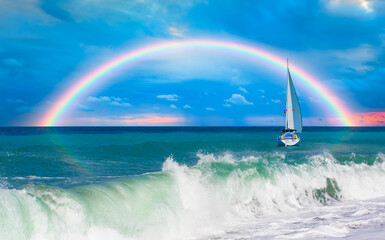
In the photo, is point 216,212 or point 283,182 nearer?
point 216,212

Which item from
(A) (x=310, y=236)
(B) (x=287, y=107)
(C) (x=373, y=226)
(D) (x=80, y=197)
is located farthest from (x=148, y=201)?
(B) (x=287, y=107)

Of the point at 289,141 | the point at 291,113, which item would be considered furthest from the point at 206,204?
the point at 291,113

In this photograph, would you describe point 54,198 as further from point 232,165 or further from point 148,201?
point 232,165

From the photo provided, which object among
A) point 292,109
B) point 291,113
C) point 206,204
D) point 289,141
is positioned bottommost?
point 206,204

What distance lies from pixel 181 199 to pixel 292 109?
4488 centimetres

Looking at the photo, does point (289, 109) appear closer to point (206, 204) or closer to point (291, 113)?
point (291, 113)

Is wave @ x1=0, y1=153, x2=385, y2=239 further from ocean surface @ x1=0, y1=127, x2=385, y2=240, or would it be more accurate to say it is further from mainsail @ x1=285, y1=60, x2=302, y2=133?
mainsail @ x1=285, y1=60, x2=302, y2=133

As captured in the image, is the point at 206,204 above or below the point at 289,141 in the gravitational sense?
below

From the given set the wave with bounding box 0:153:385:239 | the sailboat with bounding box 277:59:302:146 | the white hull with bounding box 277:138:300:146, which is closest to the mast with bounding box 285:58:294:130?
the sailboat with bounding box 277:59:302:146

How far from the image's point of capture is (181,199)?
33.3 ft

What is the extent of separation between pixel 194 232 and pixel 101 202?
2.76 m

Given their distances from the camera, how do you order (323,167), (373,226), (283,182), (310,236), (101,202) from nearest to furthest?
(310,236) → (373,226) → (101,202) → (283,182) → (323,167)

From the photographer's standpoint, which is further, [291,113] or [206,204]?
[291,113]

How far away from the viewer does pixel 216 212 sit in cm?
996
